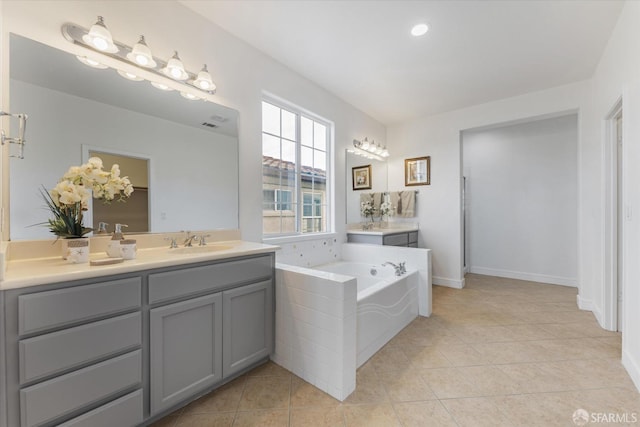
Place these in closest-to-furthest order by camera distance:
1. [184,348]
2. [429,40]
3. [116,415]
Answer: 1. [116,415]
2. [184,348]
3. [429,40]

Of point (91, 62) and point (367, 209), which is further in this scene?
point (367, 209)

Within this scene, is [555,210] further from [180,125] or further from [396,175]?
[180,125]

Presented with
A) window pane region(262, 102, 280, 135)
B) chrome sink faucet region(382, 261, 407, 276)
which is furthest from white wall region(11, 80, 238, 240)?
chrome sink faucet region(382, 261, 407, 276)

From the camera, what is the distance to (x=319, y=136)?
3.47m

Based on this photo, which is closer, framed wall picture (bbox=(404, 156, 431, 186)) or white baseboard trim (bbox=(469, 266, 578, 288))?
white baseboard trim (bbox=(469, 266, 578, 288))

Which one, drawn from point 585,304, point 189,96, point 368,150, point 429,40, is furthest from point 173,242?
point 585,304

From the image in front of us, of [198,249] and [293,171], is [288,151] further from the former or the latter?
[198,249]

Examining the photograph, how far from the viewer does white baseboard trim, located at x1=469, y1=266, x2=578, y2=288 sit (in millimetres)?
4086

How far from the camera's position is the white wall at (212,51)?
1487 mm

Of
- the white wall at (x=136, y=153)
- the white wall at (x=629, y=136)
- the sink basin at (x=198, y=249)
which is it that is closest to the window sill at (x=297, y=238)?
the white wall at (x=136, y=153)

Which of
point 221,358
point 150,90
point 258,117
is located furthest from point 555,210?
point 150,90

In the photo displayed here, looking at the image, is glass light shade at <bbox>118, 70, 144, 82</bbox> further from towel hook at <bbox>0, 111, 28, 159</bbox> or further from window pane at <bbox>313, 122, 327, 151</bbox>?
window pane at <bbox>313, 122, 327, 151</bbox>

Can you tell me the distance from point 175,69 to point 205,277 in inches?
57.7

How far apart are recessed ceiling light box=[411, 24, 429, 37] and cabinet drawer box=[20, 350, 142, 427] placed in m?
2.93
